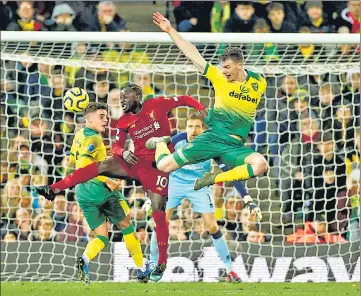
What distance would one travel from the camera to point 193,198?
36.2ft

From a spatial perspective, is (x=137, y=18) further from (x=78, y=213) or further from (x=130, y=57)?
(x=78, y=213)

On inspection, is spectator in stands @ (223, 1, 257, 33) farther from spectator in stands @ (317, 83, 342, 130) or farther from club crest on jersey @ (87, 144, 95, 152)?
club crest on jersey @ (87, 144, 95, 152)

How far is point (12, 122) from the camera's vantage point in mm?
12586

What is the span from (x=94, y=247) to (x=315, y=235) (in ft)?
10.3

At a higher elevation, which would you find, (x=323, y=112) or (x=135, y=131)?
(x=323, y=112)

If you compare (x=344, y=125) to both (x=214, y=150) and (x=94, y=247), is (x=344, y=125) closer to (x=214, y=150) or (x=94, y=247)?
(x=94, y=247)

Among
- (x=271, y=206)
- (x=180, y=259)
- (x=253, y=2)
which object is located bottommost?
(x=180, y=259)

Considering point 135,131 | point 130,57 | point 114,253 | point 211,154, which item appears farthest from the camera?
point 130,57

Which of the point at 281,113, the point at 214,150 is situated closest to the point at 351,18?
the point at 281,113

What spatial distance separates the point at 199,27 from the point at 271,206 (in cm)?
242

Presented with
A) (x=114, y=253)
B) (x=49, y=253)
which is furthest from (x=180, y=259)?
(x=49, y=253)

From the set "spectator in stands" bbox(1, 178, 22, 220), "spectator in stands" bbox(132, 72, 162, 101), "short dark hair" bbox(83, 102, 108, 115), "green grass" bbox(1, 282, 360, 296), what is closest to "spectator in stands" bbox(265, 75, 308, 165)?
"spectator in stands" bbox(132, 72, 162, 101)

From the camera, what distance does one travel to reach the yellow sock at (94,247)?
9.92 meters

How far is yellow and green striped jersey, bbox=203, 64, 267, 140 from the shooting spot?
864cm
